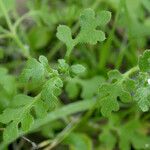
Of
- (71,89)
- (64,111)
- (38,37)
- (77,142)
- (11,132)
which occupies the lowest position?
(11,132)

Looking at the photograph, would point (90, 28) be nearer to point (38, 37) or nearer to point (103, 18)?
point (103, 18)

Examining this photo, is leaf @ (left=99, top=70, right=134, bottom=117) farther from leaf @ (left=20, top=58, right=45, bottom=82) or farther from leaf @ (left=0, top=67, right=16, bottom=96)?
leaf @ (left=0, top=67, right=16, bottom=96)

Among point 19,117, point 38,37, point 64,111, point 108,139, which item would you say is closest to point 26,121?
point 19,117

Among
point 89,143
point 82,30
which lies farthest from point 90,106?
point 82,30

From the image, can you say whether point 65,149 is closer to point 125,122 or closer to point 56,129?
point 56,129

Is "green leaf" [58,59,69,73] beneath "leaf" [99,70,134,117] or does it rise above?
above

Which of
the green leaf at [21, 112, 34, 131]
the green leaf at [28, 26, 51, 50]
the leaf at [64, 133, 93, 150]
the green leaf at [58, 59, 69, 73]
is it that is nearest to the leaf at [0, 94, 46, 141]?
the green leaf at [21, 112, 34, 131]
